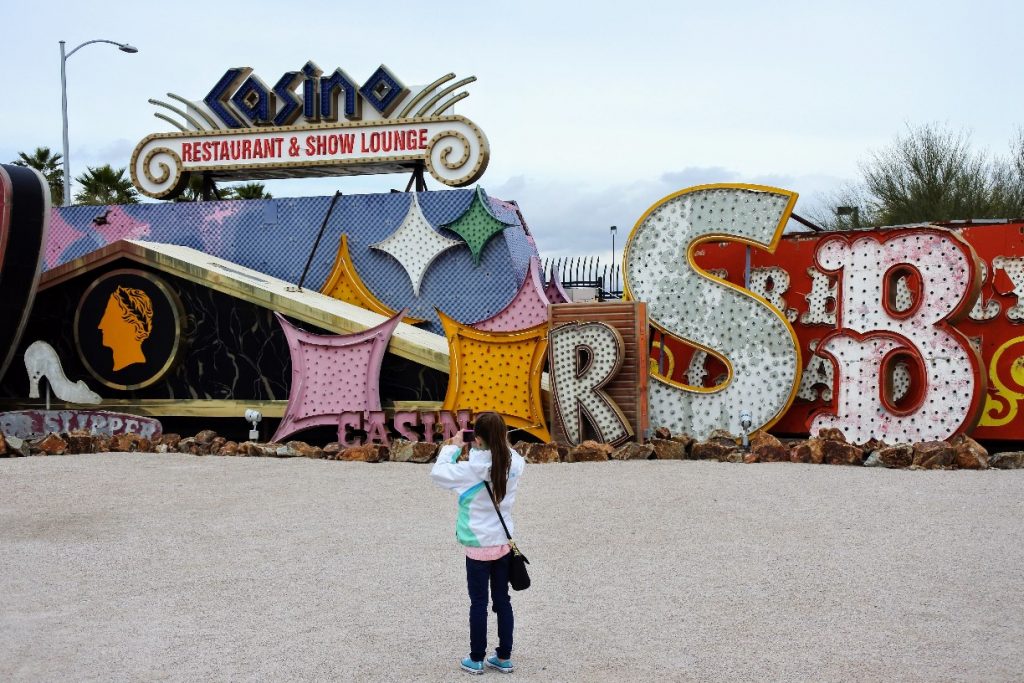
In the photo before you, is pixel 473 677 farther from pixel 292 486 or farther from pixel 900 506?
pixel 292 486

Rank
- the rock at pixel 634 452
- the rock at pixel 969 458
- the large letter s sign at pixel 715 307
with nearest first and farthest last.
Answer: the rock at pixel 969 458 < the rock at pixel 634 452 < the large letter s sign at pixel 715 307

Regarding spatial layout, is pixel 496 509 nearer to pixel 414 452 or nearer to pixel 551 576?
pixel 551 576

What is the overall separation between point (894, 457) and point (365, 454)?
6283mm

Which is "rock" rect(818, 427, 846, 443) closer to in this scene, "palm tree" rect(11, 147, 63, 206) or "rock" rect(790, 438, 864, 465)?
"rock" rect(790, 438, 864, 465)

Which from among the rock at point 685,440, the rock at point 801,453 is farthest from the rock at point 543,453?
the rock at point 801,453

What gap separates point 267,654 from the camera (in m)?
6.54

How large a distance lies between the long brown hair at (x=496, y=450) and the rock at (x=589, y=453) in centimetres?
743

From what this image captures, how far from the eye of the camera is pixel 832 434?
44.9 feet

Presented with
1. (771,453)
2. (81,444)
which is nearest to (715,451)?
(771,453)

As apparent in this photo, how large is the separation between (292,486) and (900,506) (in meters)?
6.26

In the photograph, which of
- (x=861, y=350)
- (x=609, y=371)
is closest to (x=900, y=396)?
(x=861, y=350)

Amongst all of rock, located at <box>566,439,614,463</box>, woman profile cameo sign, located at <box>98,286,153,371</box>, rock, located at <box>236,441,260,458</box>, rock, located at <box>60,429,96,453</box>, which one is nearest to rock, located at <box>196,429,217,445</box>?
rock, located at <box>236,441,260,458</box>

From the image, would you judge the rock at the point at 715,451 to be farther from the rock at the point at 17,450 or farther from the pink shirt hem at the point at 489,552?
the rock at the point at 17,450

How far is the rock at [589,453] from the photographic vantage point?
44.4ft
